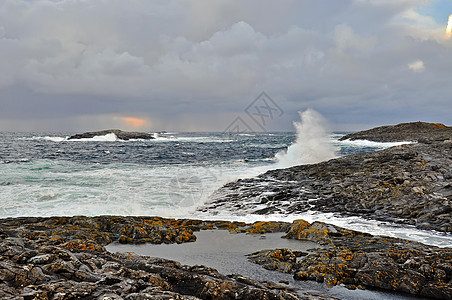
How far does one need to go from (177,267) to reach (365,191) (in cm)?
→ 1156

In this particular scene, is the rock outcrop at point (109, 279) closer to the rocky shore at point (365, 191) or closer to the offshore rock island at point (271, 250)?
the offshore rock island at point (271, 250)

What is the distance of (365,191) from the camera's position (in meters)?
14.2

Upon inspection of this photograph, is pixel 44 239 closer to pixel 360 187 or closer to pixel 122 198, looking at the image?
pixel 122 198

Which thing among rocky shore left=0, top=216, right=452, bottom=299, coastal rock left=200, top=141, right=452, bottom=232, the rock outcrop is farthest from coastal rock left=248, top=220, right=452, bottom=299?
coastal rock left=200, top=141, right=452, bottom=232

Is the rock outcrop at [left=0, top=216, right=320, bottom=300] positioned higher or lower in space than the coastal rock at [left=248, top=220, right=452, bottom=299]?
higher

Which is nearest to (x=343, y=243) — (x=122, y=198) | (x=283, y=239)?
(x=283, y=239)

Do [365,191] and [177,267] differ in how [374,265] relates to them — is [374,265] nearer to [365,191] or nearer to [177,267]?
[177,267]

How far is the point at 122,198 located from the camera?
15.2 m

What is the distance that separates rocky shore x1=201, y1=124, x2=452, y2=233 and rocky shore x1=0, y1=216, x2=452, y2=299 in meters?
3.78

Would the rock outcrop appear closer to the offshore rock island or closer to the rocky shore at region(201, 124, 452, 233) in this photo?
the offshore rock island

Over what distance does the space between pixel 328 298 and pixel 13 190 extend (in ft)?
59.2

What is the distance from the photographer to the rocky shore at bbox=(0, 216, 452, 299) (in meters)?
4.22

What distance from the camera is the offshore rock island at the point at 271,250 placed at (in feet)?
14.5

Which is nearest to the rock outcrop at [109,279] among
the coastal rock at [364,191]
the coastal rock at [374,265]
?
the coastal rock at [374,265]
